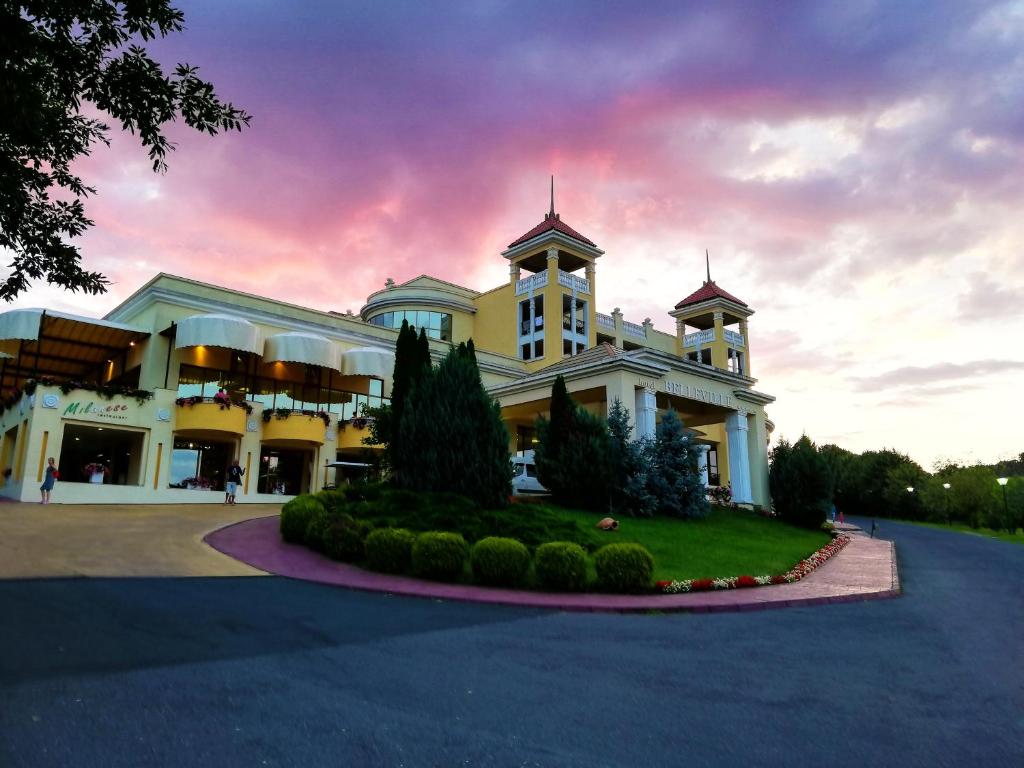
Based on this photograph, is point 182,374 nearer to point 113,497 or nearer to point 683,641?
point 113,497

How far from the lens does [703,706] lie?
573cm

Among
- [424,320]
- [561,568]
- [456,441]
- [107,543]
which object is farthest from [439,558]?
[424,320]

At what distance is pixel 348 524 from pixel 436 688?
9088mm

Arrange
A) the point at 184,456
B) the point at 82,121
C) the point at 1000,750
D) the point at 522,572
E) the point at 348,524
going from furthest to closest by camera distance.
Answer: the point at 184,456 < the point at 348,524 < the point at 522,572 < the point at 82,121 < the point at 1000,750

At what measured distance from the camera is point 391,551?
13.3 m

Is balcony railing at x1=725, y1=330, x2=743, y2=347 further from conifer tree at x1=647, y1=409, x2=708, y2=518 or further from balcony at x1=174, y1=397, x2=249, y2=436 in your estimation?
balcony at x1=174, y1=397, x2=249, y2=436

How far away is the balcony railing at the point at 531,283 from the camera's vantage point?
4772 cm

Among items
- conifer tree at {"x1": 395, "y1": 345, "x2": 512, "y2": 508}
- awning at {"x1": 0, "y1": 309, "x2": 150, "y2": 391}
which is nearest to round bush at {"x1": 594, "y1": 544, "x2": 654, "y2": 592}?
conifer tree at {"x1": 395, "y1": 345, "x2": 512, "y2": 508}

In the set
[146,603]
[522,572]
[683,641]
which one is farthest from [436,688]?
[522,572]

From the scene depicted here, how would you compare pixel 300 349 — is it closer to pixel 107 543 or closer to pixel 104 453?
pixel 104 453

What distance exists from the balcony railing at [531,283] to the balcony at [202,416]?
25.5 m

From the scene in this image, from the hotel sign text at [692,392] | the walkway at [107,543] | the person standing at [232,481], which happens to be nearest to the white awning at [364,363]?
the person standing at [232,481]

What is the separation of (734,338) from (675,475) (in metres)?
41.4

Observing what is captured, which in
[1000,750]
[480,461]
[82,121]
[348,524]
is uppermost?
[82,121]
